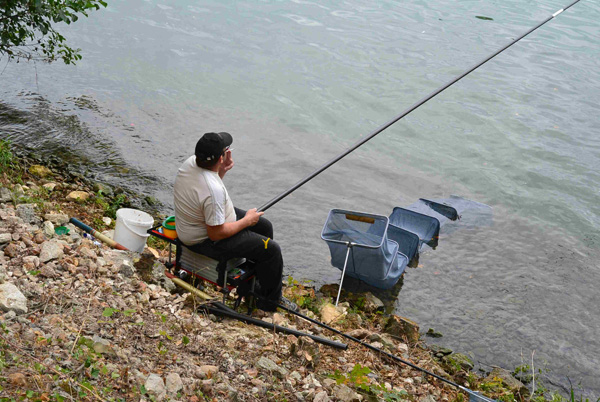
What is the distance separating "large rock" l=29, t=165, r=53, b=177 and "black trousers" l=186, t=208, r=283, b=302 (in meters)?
3.47

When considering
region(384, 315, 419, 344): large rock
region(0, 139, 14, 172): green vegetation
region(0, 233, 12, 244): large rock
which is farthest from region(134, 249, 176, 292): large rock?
region(0, 139, 14, 172): green vegetation

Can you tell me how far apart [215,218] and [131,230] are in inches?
39.6

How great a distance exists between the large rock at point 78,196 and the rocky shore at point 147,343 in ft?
1.92

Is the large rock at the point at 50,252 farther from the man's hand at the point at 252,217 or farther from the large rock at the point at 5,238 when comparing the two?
the man's hand at the point at 252,217

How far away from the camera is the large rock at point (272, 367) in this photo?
154 inches

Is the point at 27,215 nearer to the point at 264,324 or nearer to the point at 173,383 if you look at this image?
the point at 264,324

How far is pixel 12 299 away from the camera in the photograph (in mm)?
3553

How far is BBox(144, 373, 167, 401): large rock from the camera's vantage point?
3.15 m

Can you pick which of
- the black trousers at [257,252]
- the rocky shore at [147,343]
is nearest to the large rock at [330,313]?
the rocky shore at [147,343]

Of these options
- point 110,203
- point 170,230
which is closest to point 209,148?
point 170,230

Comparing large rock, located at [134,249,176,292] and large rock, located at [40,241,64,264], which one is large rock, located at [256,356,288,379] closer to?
large rock, located at [134,249,176,292]

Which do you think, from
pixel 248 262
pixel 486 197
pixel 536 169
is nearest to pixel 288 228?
pixel 248 262

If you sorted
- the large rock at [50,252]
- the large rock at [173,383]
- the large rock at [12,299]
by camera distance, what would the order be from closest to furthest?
the large rock at [173,383], the large rock at [12,299], the large rock at [50,252]

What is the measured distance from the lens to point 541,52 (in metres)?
17.2
